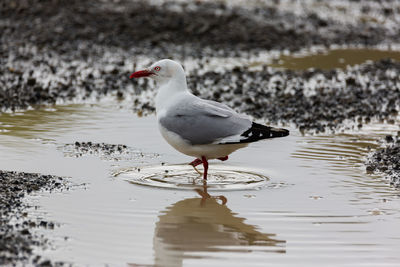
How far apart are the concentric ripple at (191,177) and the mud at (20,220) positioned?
0.93m

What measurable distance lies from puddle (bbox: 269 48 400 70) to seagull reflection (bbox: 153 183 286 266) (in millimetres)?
9755

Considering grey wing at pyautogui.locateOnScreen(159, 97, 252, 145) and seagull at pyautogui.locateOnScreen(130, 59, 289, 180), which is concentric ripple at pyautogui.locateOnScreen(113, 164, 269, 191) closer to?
seagull at pyautogui.locateOnScreen(130, 59, 289, 180)

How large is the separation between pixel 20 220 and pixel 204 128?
8.48 feet

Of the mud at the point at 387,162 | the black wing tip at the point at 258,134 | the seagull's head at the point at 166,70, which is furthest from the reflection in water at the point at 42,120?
the mud at the point at 387,162

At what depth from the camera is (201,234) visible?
7.20 metres

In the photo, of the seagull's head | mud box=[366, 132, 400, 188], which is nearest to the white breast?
the seagull's head

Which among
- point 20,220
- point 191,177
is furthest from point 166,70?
point 20,220

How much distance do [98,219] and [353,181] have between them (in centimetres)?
333

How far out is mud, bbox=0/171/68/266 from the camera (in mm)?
6191

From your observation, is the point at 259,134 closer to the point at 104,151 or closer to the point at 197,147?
the point at 197,147

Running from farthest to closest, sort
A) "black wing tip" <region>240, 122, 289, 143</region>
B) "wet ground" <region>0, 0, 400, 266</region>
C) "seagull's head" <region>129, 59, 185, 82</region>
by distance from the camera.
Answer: "seagull's head" <region>129, 59, 185, 82</region> < "black wing tip" <region>240, 122, 289, 143</region> < "wet ground" <region>0, 0, 400, 266</region>

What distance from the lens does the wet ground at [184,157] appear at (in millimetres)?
6934

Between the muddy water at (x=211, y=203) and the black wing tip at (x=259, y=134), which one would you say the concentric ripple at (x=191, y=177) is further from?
the black wing tip at (x=259, y=134)

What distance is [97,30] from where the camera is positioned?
809 inches
